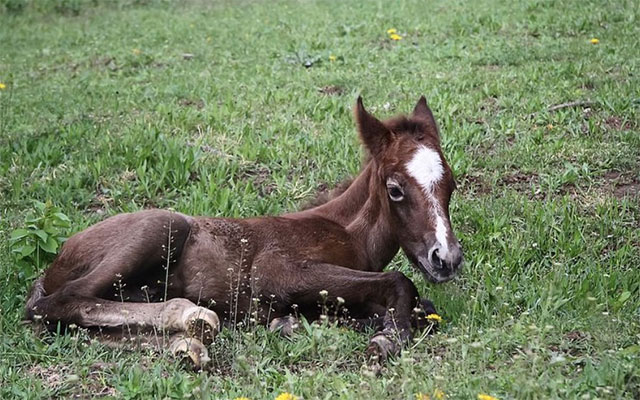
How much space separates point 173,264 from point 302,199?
7.12 ft

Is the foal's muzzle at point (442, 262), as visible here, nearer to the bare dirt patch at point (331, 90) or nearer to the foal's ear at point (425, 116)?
the foal's ear at point (425, 116)

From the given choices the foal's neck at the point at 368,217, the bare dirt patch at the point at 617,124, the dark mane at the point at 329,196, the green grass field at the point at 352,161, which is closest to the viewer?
the green grass field at the point at 352,161

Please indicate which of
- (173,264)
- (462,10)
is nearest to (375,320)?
(173,264)

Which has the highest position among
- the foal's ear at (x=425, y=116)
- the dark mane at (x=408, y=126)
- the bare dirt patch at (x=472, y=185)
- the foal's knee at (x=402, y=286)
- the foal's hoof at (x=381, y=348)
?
the dark mane at (x=408, y=126)

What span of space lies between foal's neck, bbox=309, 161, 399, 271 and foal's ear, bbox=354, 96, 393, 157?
0.69 feet

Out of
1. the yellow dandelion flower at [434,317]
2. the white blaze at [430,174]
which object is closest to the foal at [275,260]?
the white blaze at [430,174]

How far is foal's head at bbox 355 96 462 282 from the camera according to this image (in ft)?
17.5

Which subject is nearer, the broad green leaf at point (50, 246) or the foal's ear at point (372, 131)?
the foal's ear at point (372, 131)

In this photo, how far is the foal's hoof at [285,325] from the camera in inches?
217

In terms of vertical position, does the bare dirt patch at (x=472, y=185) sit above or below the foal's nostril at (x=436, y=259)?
below

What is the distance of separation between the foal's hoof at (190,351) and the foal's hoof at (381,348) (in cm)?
93

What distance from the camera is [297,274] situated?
582cm

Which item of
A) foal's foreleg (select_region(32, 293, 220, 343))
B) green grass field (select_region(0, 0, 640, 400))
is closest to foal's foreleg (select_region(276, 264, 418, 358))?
green grass field (select_region(0, 0, 640, 400))

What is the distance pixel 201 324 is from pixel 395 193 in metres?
1.48
